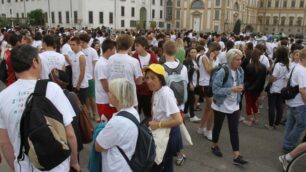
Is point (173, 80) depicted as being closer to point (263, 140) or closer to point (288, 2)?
point (263, 140)

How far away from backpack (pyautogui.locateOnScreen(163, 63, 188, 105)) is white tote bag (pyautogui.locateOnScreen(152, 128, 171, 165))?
1247 mm

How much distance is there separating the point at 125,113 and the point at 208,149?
3.48 m

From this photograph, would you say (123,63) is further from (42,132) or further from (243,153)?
(243,153)

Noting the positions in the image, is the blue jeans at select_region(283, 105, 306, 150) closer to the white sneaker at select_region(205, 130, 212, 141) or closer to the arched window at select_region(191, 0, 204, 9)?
the white sneaker at select_region(205, 130, 212, 141)

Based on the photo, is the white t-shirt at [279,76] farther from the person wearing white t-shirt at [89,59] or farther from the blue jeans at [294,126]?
the person wearing white t-shirt at [89,59]

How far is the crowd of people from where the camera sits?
7.72 feet

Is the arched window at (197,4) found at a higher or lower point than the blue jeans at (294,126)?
Result: higher

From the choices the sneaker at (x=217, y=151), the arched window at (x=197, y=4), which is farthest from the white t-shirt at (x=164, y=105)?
the arched window at (x=197, y=4)

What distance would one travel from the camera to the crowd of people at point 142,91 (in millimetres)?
2352

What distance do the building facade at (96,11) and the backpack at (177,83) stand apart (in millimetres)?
56267

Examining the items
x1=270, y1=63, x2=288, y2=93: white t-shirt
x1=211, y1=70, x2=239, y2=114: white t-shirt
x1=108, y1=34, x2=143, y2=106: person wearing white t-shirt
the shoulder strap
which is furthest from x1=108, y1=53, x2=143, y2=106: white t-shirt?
x1=270, y1=63, x2=288, y2=93: white t-shirt

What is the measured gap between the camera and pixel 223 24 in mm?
69562

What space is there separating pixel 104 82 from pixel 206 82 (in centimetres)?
289

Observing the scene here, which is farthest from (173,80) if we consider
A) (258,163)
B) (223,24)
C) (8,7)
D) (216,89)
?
(8,7)
